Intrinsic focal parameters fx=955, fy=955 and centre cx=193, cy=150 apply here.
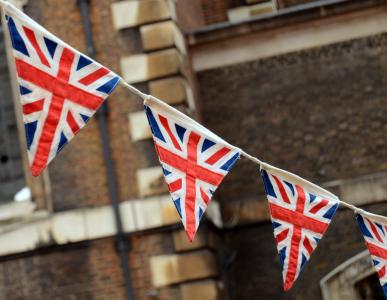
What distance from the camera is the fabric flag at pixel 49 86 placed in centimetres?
660

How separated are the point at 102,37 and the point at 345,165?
10.8 ft

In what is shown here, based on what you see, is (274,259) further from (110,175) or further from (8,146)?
(8,146)

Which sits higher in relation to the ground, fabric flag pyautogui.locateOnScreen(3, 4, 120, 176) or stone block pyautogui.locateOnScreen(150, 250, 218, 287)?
fabric flag pyautogui.locateOnScreen(3, 4, 120, 176)

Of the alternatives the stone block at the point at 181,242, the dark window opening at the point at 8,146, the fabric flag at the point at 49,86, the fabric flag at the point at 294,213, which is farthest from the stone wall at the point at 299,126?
the fabric flag at the point at 49,86

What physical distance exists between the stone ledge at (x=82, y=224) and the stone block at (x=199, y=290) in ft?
2.28

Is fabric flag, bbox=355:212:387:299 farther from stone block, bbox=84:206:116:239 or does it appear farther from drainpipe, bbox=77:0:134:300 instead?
stone block, bbox=84:206:116:239

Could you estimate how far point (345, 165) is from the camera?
37.7 ft

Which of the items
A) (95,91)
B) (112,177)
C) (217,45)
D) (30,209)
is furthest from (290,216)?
(217,45)

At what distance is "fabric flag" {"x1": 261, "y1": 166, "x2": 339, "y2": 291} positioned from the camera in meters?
7.89

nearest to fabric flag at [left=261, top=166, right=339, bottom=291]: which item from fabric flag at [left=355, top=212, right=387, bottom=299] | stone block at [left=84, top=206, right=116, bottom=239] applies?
fabric flag at [left=355, top=212, right=387, bottom=299]

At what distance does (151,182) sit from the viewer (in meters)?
10.2

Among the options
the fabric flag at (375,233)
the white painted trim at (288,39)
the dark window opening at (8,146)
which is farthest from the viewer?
the white painted trim at (288,39)

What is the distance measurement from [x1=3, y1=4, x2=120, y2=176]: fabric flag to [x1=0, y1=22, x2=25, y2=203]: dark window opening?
410 centimetres

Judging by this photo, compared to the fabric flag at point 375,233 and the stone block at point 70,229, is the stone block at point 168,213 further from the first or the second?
the fabric flag at point 375,233
